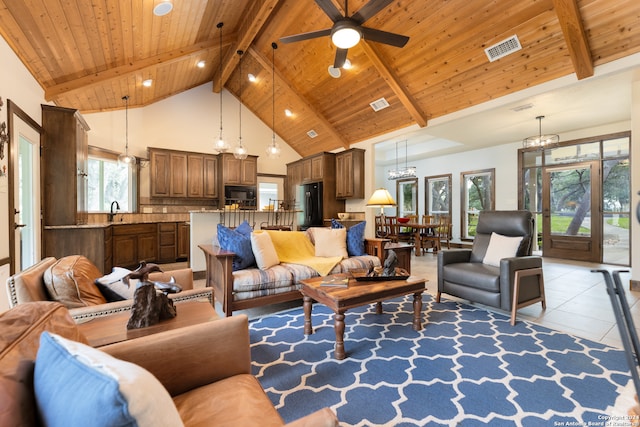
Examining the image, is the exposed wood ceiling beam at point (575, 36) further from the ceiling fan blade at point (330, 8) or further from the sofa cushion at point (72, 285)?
the sofa cushion at point (72, 285)

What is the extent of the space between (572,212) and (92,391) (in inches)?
316

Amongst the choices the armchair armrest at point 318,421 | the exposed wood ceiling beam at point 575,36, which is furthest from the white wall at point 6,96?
the exposed wood ceiling beam at point 575,36

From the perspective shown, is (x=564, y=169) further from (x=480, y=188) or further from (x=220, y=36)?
(x=220, y=36)

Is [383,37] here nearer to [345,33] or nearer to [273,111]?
[345,33]

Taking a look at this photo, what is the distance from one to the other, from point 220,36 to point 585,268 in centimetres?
772

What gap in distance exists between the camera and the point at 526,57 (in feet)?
11.9

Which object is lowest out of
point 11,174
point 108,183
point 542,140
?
point 11,174

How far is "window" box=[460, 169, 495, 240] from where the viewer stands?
7531 mm

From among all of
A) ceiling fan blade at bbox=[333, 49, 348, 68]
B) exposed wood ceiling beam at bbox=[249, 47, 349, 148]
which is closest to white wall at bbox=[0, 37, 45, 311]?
ceiling fan blade at bbox=[333, 49, 348, 68]

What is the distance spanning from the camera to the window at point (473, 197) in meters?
7.53

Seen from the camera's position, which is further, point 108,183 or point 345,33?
point 108,183

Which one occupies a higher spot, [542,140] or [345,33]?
[345,33]

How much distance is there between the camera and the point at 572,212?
6.08m

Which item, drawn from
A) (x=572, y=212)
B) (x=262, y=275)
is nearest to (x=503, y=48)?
(x=262, y=275)
